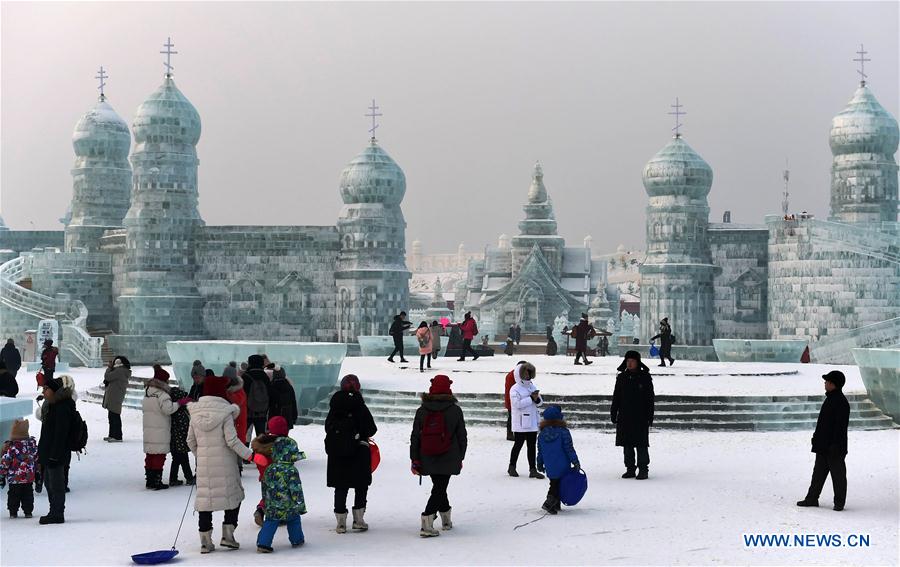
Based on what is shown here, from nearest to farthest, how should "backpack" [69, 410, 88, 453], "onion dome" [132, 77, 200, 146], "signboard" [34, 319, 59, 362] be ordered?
"backpack" [69, 410, 88, 453] → "signboard" [34, 319, 59, 362] → "onion dome" [132, 77, 200, 146]

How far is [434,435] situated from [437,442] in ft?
0.24

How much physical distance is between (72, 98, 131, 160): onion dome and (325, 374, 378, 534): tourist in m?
47.2

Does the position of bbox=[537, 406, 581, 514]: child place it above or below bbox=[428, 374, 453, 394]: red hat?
below

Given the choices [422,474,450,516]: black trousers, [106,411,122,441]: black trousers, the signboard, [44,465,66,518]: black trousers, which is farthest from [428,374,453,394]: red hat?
the signboard

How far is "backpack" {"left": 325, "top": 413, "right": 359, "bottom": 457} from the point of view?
11.3 metres

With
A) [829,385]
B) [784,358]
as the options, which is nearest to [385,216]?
[784,358]

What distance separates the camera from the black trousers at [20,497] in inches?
491

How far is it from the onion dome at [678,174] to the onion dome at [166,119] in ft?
59.4

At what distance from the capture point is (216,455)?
1087cm

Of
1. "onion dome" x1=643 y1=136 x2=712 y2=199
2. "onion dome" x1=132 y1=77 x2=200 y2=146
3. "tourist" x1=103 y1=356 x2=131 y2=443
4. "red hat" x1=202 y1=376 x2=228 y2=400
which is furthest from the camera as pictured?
"onion dome" x1=643 y1=136 x2=712 y2=199

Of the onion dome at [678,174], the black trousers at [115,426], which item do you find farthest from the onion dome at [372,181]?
the black trousers at [115,426]

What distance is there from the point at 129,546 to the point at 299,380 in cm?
1130

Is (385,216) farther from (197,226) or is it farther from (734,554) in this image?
(734,554)

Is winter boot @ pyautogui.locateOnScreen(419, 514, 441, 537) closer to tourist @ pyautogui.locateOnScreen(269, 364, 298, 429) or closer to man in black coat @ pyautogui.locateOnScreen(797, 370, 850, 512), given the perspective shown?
man in black coat @ pyautogui.locateOnScreen(797, 370, 850, 512)
